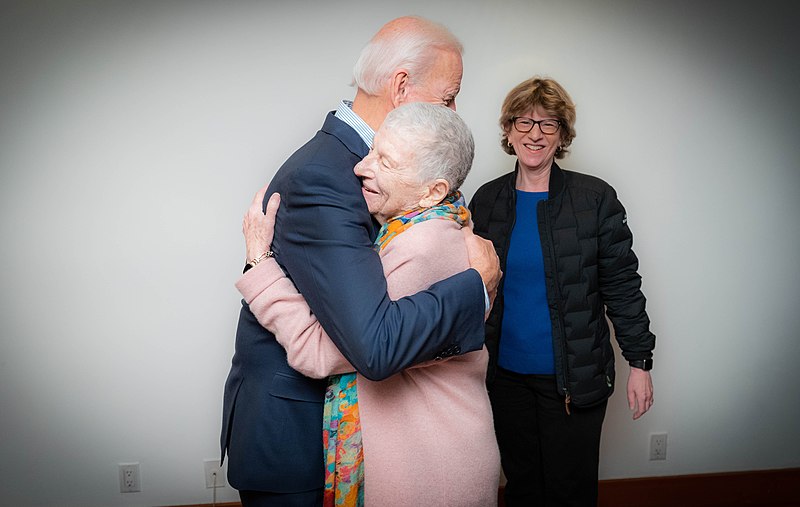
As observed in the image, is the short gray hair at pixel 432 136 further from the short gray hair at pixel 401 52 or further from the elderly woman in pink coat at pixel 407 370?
the short gray hair at pixel 401 52

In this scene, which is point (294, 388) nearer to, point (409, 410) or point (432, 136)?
point (409, 410)

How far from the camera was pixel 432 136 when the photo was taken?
1281 millimetres

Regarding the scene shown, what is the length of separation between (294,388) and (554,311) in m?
1.25

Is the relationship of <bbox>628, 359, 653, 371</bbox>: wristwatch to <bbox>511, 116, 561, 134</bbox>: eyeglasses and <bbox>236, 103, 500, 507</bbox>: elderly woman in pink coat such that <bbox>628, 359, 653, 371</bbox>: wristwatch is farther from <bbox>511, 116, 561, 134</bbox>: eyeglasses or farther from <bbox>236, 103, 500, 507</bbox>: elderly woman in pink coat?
<bbox>236, 103, 500, 507</bbox>: elderly woman in pink coat

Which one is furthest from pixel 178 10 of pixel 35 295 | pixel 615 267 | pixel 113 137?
pixel 615 267

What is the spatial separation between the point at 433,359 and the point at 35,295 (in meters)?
2.10

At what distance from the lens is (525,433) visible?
2545 millimetres

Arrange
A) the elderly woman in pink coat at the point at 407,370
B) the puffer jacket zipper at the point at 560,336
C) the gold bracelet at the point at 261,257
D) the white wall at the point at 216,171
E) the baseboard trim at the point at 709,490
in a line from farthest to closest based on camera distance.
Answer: the baseboard trim at the point at 709,490 → the white wall at the point at 216,171 → the puffer jacket zipper at the point at 560,336 → the gold bracelet at the point at 261,257 → the elderly woman in pink coat at the point at 407,370

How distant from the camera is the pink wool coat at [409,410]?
1315mm

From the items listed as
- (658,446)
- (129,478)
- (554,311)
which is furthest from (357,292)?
(658,446)

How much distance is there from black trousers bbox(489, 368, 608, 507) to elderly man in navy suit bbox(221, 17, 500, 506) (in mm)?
1200

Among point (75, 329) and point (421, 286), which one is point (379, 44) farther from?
point (75, 329)

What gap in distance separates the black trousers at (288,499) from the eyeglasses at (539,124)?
159 centimetres

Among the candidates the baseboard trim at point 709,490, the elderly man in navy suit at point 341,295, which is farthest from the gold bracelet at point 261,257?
the baseboard trim at point 709,490
